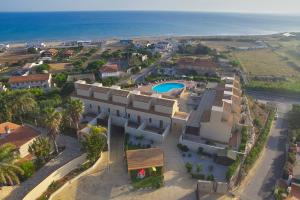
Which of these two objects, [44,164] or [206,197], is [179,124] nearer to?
[206,197]

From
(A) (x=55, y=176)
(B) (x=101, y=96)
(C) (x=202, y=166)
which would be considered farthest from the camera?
(B) (x=101, y=96)

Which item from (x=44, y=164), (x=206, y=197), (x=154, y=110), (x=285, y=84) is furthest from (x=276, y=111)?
(x=44, y=164)

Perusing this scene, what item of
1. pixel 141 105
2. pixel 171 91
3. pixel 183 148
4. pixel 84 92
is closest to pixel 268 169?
pixel 183 148

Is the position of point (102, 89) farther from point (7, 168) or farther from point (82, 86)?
point (7, 168)

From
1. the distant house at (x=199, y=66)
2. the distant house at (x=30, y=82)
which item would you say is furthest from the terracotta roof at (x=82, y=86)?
the distant house at (x=199, y=66)

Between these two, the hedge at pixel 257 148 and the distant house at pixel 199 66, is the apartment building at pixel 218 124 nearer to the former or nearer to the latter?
the hedge at pixel 257 148

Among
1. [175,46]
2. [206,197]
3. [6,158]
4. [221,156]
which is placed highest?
[175,46]
